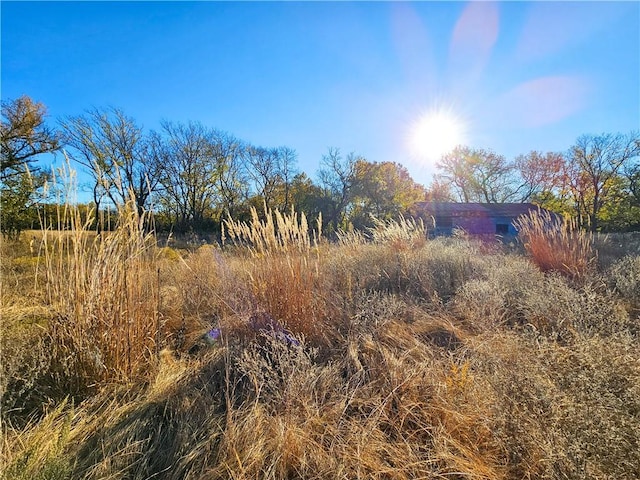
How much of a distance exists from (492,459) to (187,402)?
1536mm

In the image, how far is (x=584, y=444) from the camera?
1.08 metres

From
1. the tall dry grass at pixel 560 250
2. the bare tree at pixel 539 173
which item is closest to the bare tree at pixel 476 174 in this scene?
the bare tree at pixel 539 173

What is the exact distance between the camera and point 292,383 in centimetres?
156

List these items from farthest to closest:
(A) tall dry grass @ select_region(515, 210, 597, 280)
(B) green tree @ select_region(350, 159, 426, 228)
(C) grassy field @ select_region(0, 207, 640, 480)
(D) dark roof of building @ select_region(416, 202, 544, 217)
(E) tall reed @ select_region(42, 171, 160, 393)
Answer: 1. (B) green tree @ select_region(350, 159, 426, 228)
2. (D) dark roof of building @ select_region(416, 202, 544, 217)
3. (A) tall dry grass @ select_region(515, 210, 597, 280)
4. (E) tall reed @ select_region(42, 171, 160, 393)
5. (C) grassy field @ select_region(0, 207, 640, 480)

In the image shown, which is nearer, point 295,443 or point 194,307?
point 295,443

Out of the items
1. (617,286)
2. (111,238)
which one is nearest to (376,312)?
(111,238)

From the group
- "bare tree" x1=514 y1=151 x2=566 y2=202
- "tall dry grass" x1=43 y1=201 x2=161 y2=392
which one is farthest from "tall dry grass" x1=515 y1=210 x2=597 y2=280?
"bare tree" x1=514 y1=151 x2=566 y2=202

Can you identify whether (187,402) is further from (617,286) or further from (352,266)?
(617,286)

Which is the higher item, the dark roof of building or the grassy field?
the dark roof of building

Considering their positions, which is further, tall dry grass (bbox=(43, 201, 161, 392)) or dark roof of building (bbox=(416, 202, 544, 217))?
dark roof of building (bbox=(416, 202, 544, 217))

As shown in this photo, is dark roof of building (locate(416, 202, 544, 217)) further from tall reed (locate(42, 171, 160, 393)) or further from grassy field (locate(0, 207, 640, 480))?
tall reed (locate(42, 171, 160, 393))

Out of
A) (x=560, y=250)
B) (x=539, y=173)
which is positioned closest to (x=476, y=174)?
(x=539, y=173)

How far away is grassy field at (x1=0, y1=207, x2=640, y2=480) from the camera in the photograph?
1.19 metres

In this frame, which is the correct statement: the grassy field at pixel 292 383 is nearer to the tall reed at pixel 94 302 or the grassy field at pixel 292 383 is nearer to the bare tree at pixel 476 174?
the tall reed at pixel 94 302
